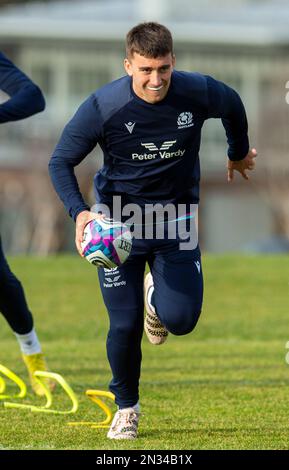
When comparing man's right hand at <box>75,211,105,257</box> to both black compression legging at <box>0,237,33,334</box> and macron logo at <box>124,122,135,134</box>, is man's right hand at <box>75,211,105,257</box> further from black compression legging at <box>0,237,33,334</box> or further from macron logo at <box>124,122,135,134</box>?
black compression legging at <box>0,237,33,334</box>

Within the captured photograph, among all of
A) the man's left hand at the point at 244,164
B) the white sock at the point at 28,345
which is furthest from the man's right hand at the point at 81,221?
the white sock at the point at 28,345

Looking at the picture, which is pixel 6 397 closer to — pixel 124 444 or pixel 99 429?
pixel 99 429

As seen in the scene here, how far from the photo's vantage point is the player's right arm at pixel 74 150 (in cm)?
689

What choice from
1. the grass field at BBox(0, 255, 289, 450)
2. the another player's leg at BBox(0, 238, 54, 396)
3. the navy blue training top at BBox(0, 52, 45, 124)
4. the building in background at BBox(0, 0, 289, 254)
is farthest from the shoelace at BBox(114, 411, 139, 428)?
the building in background at BBox(0, 0, 289, 254)

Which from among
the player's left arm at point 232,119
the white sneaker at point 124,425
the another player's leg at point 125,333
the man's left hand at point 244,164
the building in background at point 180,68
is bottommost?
the white sneaker at point 124,425

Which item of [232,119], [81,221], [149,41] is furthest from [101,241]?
[232,119]

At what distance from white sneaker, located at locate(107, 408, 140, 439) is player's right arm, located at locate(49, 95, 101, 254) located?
1.21m

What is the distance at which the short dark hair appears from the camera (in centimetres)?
671

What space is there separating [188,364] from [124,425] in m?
4.03

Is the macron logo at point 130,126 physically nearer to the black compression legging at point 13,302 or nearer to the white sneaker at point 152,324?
the white sneaker at point 152,324

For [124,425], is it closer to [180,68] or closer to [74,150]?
[74,150]

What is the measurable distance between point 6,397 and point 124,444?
1.86 meters

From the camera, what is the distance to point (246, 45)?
61.0m

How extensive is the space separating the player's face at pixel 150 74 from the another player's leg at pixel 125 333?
0.99 m
